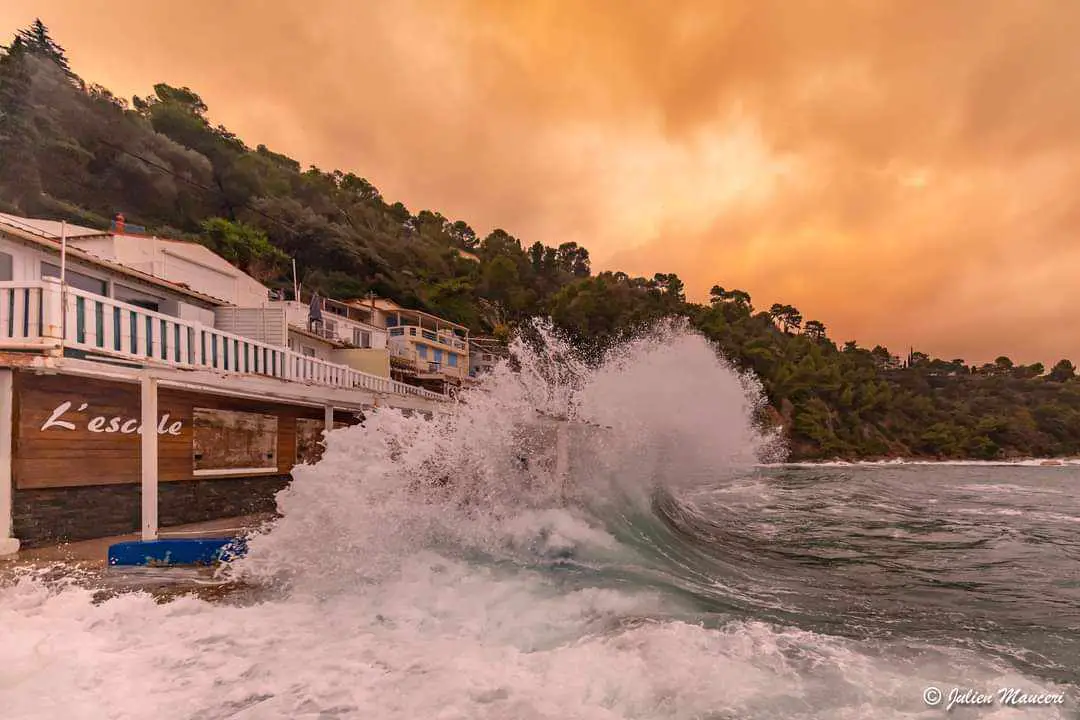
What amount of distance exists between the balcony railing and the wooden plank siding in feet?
2.73

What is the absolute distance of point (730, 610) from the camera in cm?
606

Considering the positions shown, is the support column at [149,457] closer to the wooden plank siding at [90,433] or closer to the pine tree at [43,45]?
the wooden plank siding at [90,433]

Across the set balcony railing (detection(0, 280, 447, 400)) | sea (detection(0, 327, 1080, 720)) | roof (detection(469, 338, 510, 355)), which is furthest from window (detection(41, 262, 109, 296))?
roof (detection(469, 338, 510, 355))

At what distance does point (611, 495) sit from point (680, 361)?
383 inches

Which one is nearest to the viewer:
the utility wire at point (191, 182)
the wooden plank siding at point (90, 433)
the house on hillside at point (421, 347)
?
the wooden plank siding at point (90, 433)

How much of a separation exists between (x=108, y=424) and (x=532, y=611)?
29.1 ft

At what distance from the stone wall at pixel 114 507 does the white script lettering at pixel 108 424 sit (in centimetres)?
102

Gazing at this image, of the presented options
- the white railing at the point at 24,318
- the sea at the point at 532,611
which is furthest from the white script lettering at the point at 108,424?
the sea at the point at 532,611

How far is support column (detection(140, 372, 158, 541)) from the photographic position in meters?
8.89

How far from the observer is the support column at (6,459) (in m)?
7.92

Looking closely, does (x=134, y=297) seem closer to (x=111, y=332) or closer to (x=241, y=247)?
(x=111, y=332)

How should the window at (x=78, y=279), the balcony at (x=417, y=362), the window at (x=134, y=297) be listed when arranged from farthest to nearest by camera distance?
the balcony at (x=417, y=362)
the window at (x=134, y=297)
the window at (x=78, y=279)

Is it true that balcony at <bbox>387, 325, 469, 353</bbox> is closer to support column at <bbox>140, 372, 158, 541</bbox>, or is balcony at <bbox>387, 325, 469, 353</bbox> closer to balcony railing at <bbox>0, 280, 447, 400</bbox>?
balcony railing at <bbox>0, 280, 447, 400</bbox>

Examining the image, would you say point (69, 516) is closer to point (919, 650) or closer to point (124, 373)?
point (124, 373)
